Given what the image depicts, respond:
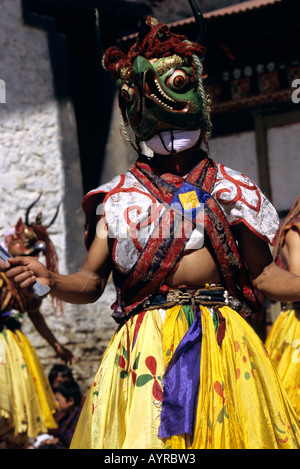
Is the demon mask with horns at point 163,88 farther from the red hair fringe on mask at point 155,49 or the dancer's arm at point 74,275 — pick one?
the dancer's arm at point 74,275

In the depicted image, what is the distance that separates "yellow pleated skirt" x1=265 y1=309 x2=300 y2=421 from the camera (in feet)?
19.5

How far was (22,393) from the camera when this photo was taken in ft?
24.5

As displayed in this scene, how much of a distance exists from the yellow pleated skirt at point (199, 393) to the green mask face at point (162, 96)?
78 cm

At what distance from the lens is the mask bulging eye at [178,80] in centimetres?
382

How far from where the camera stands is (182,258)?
12.0ft

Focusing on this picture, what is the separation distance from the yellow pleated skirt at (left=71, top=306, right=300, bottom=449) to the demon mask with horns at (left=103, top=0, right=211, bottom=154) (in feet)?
2.48

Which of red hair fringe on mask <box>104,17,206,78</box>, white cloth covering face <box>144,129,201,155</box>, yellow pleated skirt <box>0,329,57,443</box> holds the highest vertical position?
red hair fringe on mask <box>104,17,206,78</box>

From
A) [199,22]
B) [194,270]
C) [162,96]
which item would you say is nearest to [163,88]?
[162,96]

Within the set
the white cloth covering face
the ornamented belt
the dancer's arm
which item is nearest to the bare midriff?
the ornamented belt

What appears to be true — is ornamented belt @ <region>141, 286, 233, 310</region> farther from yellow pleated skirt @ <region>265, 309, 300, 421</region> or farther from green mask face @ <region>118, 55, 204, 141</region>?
yellow pleated skirt @ <region>265, 309, 300, 421</region>

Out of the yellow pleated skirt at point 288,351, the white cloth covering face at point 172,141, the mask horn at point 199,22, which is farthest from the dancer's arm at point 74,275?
the yellow pleated skirt at point 288,351

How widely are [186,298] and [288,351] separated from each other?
270 cm
